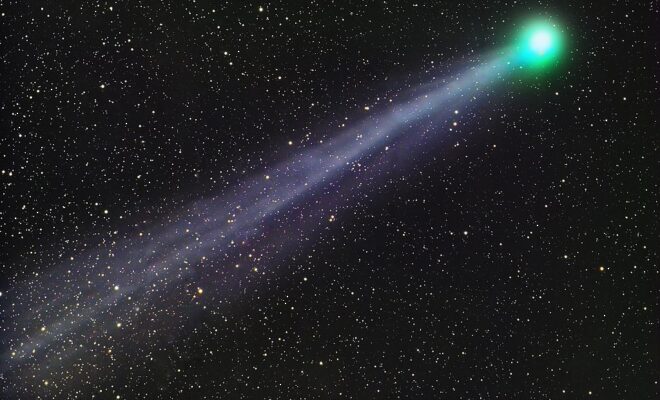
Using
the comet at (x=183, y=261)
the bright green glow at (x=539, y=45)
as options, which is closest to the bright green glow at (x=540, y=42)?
the bright green glow at (x=539, y=45)

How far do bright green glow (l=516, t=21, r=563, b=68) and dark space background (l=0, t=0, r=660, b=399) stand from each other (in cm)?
2

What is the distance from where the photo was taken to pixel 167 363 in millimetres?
545

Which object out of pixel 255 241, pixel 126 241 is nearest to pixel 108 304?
pixel 126 241

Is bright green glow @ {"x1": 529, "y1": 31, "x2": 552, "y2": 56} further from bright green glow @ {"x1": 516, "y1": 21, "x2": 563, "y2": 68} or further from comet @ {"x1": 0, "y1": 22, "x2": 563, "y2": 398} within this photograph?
comet @ {"x1": 0, "y1": 22, "x2": 563, "y2": 398}

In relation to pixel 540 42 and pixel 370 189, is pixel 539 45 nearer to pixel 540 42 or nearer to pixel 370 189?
pixel 540 42

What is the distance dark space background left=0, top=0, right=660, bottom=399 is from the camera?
535 mm

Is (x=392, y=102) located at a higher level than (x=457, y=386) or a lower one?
higher

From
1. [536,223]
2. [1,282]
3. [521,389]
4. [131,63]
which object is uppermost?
[131,63]

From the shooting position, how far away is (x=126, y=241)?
542 millimetres

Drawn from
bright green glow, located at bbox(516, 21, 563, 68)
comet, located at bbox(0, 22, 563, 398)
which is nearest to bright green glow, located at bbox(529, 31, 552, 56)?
bright green glow, located at bbox(516, 21, 563, 68)

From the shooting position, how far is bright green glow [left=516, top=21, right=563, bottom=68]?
0.60 m

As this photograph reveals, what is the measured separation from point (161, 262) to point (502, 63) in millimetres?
455

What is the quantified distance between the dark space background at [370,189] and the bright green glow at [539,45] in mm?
20

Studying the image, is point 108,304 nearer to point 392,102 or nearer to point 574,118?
point 392,102
